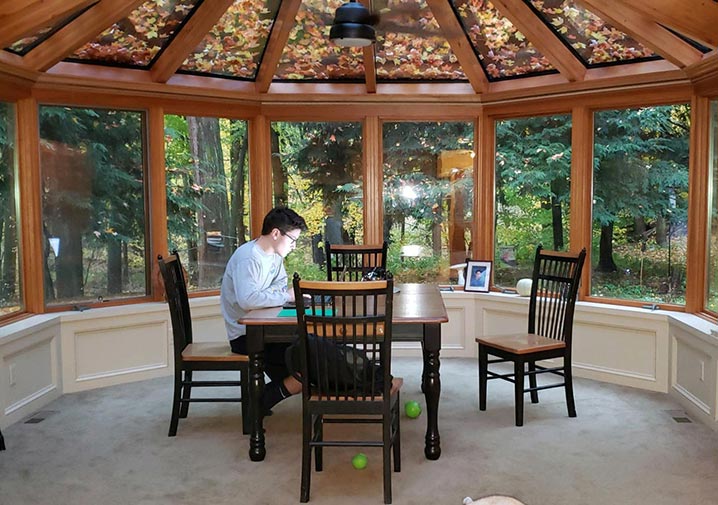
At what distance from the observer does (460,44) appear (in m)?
5.23

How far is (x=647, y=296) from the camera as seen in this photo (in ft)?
16.6

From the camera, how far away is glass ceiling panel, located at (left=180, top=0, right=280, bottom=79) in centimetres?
488

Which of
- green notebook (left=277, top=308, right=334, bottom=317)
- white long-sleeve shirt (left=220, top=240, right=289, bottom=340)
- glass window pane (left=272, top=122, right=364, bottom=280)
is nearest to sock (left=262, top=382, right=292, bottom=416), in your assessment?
white long-sleeve shirt (left=220, top=240, right=289, bottom=340)

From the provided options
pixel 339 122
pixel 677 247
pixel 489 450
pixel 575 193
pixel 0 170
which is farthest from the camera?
A: pixel 339 122

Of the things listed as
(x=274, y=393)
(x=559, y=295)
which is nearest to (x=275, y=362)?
(x=274, y=393)

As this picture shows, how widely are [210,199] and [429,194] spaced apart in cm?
182

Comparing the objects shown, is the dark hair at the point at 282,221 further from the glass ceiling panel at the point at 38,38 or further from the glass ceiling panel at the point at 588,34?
the glass ceiling panel at the point at 588,34

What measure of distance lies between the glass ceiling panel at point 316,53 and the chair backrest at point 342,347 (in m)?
2.55

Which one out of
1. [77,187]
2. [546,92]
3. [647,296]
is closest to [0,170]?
[77,187]

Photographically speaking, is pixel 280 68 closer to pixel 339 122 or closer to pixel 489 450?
pixel 339 122

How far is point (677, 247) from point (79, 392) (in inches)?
168

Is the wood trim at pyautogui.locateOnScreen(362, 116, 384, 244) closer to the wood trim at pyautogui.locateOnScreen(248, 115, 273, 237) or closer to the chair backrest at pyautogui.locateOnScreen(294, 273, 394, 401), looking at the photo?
the wood trim at pyautogui.locateOnScreen(248, 115, 273, 237)

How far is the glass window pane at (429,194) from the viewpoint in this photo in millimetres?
5988

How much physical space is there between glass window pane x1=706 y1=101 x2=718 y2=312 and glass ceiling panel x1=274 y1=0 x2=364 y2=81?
2552mm
